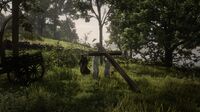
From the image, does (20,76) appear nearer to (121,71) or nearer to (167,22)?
(121,71)

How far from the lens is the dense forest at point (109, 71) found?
8.95 m

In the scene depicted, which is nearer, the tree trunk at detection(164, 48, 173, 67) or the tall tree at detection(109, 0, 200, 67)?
the tall tree at detection(109, 0, 200, 67)

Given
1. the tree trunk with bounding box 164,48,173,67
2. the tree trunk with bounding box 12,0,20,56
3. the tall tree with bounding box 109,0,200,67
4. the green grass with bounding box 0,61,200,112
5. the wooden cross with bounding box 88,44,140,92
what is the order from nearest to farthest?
the green grass with bounding box 0,61,200,112 → the wooden cross with bounding box 88,44,140,92 → the tree trunk with bounding box 12,0,20,56 → the tall tree with bounding box 109,0,200,67 → the tree trunk with bounding box 164,48,173,67

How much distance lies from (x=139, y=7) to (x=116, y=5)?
10.9ft

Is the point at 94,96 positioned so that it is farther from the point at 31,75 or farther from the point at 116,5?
the point at 116,5

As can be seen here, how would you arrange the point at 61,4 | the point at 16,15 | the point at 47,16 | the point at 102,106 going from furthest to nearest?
the point at 61,4 → the point at 47,16 → the point at 16,15 → the point at 102,106

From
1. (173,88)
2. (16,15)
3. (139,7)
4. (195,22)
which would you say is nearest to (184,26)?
(195,22)

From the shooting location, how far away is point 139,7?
24.9 metres

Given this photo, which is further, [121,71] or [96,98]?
[121,71]

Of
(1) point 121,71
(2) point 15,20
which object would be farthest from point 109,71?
(2) point 15,20

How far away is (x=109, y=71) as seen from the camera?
1448cm

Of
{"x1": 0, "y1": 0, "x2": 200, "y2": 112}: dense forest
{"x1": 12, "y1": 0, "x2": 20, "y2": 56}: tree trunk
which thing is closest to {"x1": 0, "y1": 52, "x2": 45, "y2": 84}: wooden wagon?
{"x1": 0, "y1": 0, "x2": 200, "y2": 112}: dense forest

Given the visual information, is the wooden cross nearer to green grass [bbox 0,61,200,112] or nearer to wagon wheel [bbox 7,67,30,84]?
green grass [bbox 0,61,200,112]

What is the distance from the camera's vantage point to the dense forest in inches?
352
